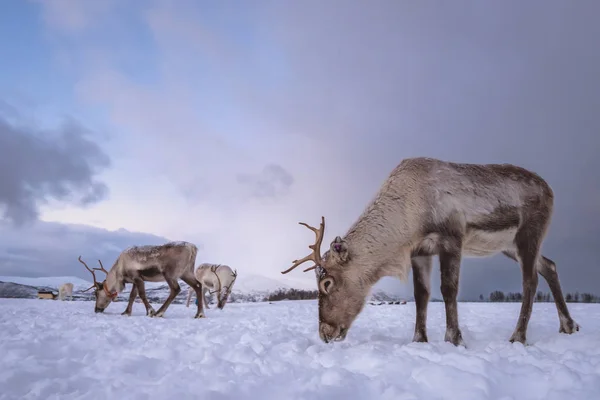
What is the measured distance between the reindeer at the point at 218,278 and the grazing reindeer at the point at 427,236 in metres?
15.0

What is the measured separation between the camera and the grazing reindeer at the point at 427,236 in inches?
210

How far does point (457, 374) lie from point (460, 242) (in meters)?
2.80

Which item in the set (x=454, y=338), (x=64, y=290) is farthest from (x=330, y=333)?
(x=64, y=290)

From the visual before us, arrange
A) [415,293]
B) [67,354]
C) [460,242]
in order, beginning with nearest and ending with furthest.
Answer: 1. [67,354]
2. [460,242]
3. [415,293]

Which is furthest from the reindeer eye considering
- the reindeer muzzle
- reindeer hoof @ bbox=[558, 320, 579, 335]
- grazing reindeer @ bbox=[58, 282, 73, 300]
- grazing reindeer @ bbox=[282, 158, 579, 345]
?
grazing reindeer @ bbox=[58, 282, 73, 300]

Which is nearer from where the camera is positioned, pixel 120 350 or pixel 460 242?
pixel 120 350

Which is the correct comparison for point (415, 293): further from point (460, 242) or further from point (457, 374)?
point (457, 374)

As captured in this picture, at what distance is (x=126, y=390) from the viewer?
2617mm

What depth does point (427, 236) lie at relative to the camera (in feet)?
17.7

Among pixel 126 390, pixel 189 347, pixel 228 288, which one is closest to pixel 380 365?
pixel 126 390

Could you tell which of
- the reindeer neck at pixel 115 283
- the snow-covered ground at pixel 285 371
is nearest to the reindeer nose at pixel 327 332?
the snow-covered ground at pixel 285 371

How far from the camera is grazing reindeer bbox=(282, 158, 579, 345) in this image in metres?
5.33

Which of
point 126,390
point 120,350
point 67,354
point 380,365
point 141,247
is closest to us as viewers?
point 126,390

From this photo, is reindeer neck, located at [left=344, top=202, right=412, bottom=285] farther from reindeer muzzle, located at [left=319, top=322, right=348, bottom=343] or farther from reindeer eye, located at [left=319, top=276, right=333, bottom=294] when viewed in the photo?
reindeer muzzle, located at [left=319, top=322, right=348, bottom=343]
